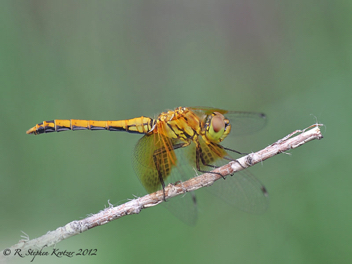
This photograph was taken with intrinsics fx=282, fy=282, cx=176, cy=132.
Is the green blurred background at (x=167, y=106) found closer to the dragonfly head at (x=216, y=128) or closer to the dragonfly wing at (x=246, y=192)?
the dragonfly wing at (x=246, y=192)

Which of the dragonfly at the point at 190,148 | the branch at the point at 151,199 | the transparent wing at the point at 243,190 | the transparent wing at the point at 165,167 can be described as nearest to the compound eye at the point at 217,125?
the dragonfly at the point at 190,148

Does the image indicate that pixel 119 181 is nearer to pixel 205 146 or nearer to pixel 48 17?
pixel 205 146

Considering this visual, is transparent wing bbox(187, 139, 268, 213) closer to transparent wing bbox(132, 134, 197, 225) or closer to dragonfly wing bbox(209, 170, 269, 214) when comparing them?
dragonfly wing bbox(209, 170, 269, 214)

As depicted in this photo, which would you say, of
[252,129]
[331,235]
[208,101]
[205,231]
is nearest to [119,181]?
[205,231]

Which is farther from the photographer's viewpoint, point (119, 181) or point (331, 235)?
point (119, 181)

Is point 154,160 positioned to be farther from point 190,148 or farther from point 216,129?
point 216,129

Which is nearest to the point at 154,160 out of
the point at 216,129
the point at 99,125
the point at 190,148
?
the point at 190,148

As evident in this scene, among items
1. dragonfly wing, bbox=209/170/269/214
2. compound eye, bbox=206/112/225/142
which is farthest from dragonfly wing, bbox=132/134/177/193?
dragonfly wing, bbox=209/170/269/214
